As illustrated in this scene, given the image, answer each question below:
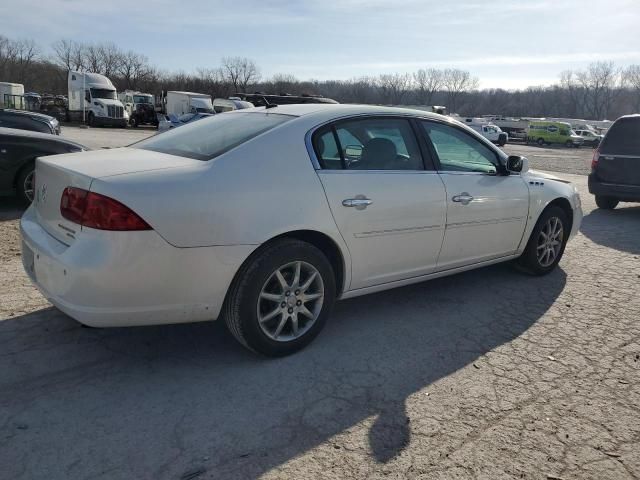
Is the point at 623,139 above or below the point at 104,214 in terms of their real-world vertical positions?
above

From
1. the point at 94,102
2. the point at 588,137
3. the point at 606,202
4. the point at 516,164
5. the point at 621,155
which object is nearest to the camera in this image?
the point at 516,164

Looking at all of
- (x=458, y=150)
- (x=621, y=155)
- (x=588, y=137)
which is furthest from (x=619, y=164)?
(x=588, y=137)

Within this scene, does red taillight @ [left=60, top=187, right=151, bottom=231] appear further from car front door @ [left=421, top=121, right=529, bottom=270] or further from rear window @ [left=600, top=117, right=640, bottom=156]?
rear window @ [left=600, top=117, right=640, bottom=156]

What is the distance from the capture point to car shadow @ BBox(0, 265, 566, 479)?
2.44 metres

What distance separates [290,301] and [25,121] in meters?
8.70

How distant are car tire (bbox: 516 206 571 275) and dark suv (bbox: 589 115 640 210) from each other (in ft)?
14.9

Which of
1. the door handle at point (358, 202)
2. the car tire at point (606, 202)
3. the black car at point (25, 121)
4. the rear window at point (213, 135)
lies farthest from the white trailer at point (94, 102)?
the door handle at point (358, 202)

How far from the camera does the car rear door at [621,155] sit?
29.6 feet

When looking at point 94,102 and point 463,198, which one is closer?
point 463,198

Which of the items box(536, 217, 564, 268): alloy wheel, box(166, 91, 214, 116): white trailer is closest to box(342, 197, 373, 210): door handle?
box(536, 217, 564, 268): alloy wheel

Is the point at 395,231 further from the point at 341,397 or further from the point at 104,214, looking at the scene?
the point at 104,214

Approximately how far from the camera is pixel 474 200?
4.30m

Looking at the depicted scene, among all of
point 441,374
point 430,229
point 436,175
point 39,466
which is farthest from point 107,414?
point 436,175

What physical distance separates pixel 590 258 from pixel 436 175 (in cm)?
323
